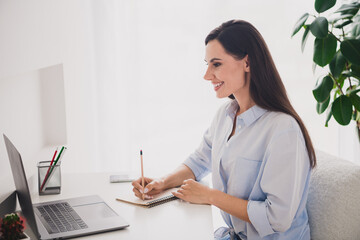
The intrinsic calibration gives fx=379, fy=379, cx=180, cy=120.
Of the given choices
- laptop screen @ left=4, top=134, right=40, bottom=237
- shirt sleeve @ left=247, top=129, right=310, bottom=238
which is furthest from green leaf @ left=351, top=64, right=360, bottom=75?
laptop screen @ left=4, top=134, right=40, bottom=237

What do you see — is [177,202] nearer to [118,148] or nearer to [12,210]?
[12,210]

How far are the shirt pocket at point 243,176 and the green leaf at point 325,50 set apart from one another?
0.72 m

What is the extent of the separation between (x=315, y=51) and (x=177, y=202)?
0.99 meters

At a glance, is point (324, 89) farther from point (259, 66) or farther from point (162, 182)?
point (162, 182)

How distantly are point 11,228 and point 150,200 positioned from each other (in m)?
0.50

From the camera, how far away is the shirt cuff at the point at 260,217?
1.17 metres

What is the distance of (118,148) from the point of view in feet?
9.09

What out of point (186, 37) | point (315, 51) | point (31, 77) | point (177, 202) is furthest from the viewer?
point (186, 37)

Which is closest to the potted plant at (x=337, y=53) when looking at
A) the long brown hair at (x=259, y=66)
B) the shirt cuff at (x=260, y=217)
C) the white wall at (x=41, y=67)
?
the long brown hair at (x=259, y=66)

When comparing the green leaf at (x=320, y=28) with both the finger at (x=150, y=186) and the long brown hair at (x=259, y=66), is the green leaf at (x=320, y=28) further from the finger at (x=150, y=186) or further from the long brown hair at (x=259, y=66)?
the finger at (x=150, y=186)

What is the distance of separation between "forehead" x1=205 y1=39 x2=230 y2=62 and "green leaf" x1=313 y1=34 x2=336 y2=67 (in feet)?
1.99

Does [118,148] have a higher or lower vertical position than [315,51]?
lower

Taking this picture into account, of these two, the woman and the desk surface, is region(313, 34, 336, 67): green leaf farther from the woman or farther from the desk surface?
the desk surface

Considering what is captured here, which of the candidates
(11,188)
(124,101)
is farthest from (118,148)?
(11,188)
